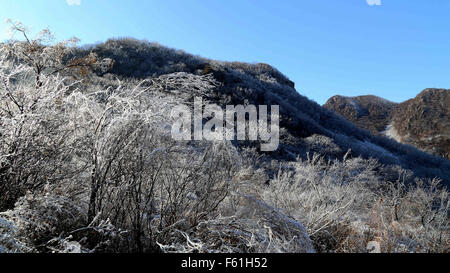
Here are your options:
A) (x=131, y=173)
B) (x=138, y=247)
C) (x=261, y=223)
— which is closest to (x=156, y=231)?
(x=138, y=247)

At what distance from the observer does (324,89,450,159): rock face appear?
3247 centimetres

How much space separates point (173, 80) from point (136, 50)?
19.1 meters

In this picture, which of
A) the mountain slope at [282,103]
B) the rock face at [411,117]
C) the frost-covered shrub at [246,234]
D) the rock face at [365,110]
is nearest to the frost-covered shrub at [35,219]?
the frost-covered shrub at [246,234]

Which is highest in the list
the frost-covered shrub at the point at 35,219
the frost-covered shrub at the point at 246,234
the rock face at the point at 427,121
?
the rock face at the point at 427,121

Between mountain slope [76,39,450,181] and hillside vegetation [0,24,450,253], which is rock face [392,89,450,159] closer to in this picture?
mountain slope [76,39,450,181]

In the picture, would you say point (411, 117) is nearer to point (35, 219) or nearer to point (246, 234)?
point (246, 234)

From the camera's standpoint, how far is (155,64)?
63.2 feet

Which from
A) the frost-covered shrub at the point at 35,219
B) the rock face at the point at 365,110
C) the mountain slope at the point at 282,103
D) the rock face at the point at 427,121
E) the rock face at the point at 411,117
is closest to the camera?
the frost-covered shrub at the point at 35,219

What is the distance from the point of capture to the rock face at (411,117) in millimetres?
32472

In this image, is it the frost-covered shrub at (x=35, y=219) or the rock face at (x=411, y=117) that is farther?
the rock face at (x=411, y=117)

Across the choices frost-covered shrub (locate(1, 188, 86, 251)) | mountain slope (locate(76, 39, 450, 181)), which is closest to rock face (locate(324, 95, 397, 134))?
mountain slope (locate(76, 39, 450, 181))

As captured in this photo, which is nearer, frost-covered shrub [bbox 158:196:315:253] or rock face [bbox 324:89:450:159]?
frost-covered shrub [bbox 158:196:315:253]

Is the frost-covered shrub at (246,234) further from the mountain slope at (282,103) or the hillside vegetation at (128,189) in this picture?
the mountain slope at (282,103)

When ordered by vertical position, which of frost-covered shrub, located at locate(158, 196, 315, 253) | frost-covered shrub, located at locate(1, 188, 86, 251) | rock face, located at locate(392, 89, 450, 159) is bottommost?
frost-covered shrub, located at locate(158, 196, 315, 253)
